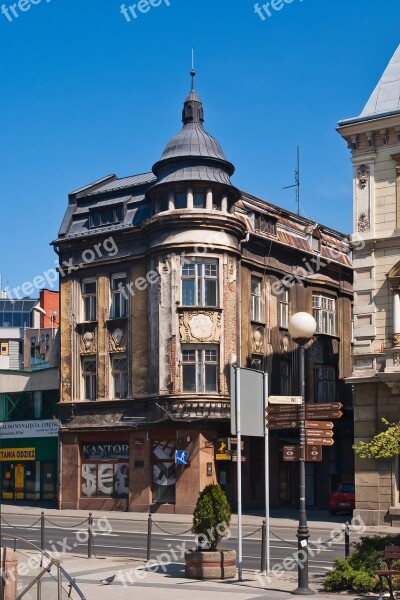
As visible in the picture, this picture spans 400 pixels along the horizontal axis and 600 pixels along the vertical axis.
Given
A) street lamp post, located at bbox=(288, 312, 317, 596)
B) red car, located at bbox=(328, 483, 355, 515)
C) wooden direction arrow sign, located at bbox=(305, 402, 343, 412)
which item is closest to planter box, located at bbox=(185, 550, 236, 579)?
street lamp post, located at bbox=(288, 312, 317, 596)

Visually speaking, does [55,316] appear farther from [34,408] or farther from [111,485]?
[111,485]

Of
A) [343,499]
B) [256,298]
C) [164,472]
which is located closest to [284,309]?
[256,298]

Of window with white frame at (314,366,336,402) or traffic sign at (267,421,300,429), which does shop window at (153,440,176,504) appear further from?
traffic sign at (267,421,300,429)

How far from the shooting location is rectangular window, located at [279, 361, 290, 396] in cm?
4475

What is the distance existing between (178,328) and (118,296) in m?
4.49

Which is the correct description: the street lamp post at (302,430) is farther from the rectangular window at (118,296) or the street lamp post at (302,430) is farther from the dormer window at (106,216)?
the dormer window at (106,216)

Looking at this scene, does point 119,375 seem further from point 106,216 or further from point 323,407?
point 323,407

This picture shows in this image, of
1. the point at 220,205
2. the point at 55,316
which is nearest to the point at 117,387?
the point at 220,205

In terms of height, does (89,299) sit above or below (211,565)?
above

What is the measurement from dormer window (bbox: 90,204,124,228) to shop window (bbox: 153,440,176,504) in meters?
10.4

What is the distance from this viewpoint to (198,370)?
3972 cm

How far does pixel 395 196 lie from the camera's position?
33.0 metres

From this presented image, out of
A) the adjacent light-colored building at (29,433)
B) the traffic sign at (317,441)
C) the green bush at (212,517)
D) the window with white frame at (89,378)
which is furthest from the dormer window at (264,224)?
the traffic sign at (317,441)

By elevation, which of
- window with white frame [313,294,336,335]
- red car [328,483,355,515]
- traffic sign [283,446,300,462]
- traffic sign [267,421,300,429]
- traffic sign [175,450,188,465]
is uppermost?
window with white frame [313,294,336,335]
